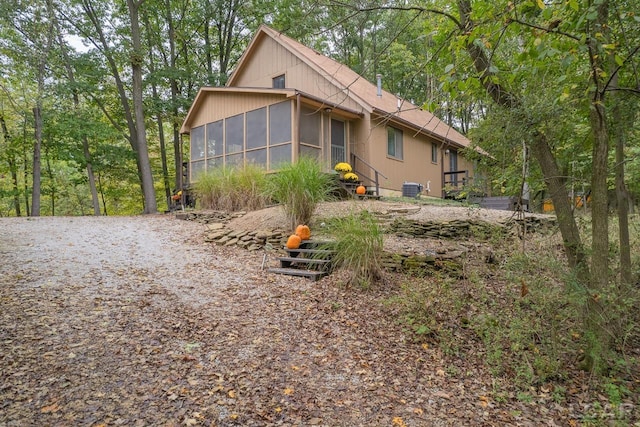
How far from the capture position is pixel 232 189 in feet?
32.6

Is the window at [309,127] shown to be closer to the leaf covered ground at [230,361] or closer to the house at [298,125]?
the house at [298,125]

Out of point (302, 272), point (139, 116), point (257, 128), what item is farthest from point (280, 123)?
point (302, 272)

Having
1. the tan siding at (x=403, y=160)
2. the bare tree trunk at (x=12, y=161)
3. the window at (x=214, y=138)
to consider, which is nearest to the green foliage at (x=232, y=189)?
the window at (x=214, y=138)

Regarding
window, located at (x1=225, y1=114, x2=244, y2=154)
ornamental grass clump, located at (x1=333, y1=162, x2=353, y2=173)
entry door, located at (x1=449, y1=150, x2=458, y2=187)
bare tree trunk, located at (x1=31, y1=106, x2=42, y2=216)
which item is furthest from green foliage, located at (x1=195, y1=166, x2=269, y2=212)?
entry door, located at (x1=449, y1=150, x2=458, y2=187)

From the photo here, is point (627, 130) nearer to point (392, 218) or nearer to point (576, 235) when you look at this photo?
point (576, 235)

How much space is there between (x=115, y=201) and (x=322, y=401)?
22944 millimetres

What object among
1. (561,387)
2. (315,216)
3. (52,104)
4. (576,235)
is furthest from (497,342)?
(52,104)

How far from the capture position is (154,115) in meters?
18.5

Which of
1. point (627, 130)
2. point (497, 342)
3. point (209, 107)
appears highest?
point (209, 107)

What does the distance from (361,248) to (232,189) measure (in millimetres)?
6020

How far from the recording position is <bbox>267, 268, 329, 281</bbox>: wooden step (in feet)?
17.1

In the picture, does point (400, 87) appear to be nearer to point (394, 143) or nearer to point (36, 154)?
point (394, 143)

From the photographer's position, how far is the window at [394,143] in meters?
13.2

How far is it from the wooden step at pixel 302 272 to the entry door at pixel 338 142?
703 centimetres
